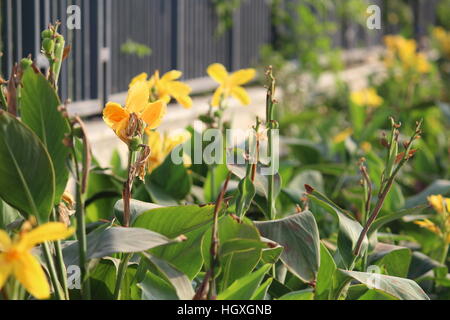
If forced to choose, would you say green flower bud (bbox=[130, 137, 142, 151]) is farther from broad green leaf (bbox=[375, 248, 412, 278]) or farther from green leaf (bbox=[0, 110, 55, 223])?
broad green leaf (bbox=[375, 248, 412, 278])

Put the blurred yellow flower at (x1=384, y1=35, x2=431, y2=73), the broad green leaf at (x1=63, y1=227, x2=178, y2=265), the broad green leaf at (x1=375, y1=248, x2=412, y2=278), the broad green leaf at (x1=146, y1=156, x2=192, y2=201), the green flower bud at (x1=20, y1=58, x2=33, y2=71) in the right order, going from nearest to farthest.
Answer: the broad green leaf at (x1=63, y1=227, x2=178, y2=265)
the green flower bud at (x1=20, y1=58, x2=33, y2=71)
the broad green leaf at (x1=375, y1=248, x2=412, y2=278)
the broad green leaf at (x1=146, y1=156, x2=192, y2=201)
the blurred yellow flower at (x1=384, y1=35, x2=431, y2=73)

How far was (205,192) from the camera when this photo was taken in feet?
7.68

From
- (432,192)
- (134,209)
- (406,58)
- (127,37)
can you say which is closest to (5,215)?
(134,209)

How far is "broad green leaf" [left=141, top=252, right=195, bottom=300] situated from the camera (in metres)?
1.14

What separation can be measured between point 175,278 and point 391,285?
1.20 feet

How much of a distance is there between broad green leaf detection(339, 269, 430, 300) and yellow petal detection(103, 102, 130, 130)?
43 cm

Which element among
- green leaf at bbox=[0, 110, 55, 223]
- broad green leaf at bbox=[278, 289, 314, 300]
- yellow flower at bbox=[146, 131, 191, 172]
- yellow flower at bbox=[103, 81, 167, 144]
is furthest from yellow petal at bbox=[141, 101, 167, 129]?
yellow flower at bbox=[146, 131, 191, 172]

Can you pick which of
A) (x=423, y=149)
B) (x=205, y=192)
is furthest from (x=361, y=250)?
(x=423, y=149)

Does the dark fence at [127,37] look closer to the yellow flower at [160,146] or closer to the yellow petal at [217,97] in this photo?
the yellow flower at [160,146]

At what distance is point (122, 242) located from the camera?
1.12 m

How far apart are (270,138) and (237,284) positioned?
1.41 feet

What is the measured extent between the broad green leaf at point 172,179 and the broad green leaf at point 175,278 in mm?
1063

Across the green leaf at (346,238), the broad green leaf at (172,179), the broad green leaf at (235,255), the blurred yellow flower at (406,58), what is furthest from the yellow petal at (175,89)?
the blurred yellow flower at (406,58)
